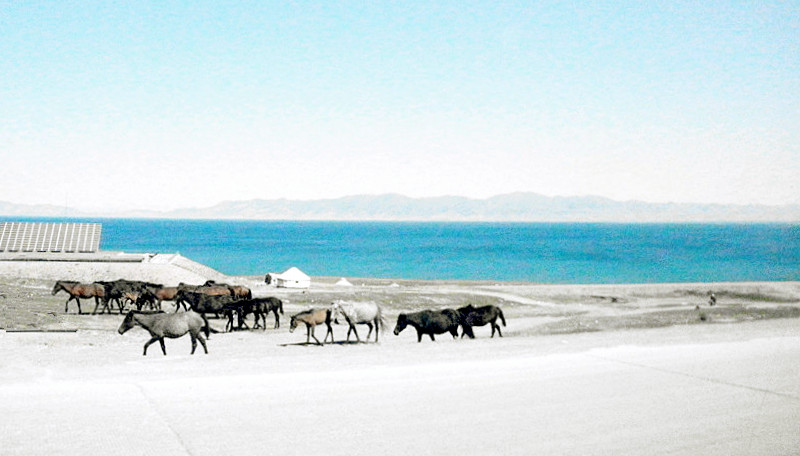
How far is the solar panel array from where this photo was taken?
197 ft

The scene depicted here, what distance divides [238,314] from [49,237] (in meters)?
37.9

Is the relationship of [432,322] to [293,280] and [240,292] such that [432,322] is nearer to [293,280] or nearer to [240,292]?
[240,292]

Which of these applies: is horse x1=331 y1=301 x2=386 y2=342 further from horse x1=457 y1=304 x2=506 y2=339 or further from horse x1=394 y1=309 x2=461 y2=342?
horse x1=457 y1=304 x2=506 y2=339

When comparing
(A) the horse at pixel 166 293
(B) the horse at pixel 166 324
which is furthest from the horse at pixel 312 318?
(A) the horse at pixel 166 293

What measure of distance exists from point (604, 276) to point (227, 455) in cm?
8954

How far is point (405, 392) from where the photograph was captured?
1884cm

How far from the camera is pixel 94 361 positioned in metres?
22.0

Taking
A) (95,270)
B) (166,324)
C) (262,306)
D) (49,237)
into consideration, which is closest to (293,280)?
(95,270)

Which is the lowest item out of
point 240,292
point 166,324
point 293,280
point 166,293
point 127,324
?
point 293,280

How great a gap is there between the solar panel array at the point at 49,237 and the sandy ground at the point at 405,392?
97.9 ft

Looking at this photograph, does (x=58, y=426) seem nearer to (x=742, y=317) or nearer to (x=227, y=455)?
(x=227, y=455)

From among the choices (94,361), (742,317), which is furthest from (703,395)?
(742,317)

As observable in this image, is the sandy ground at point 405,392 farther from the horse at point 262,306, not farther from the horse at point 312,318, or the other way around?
the horse at point 262,306

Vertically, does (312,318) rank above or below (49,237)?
below
